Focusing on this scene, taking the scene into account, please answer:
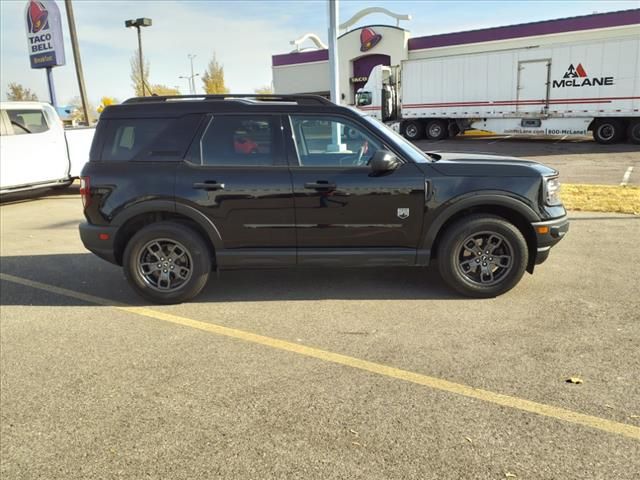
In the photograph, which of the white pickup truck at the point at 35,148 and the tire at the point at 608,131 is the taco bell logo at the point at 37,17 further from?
the tire at the point at 608,131

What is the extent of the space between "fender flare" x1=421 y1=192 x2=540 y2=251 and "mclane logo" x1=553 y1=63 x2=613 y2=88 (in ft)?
60.2

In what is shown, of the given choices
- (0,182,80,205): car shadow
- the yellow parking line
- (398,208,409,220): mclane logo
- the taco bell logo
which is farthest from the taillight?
the taco bell logo

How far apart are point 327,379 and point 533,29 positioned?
3191 cm

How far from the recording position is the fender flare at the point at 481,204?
479 cm

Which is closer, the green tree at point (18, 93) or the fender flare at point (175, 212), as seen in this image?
the fender flare at point (175, 212)

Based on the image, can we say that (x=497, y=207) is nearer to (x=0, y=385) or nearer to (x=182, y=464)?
(x=182, y=464)

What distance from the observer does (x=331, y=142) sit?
5.04m

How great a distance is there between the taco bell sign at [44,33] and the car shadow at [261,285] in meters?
14.5

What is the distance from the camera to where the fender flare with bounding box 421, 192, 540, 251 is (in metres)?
4.79

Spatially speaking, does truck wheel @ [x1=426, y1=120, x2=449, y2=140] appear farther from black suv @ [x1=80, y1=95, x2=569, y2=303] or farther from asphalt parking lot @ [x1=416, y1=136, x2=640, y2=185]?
black suv @ [x1=80, y1=95, x2=569, y2=303]

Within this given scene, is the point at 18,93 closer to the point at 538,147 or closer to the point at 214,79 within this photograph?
the point at 214,79

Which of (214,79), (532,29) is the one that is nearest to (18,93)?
(214,79)

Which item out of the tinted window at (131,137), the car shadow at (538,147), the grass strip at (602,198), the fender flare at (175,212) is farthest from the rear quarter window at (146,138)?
the car shadow at (538,147)

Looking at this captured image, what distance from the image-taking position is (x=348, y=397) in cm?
332
